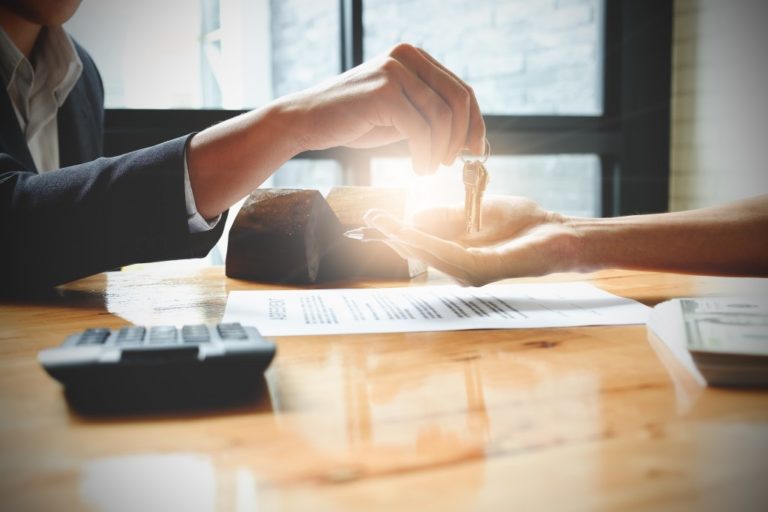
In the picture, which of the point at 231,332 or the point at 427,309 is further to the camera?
the point at 427,309

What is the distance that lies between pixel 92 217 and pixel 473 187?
539 mm

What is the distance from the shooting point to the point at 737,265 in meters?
0.97

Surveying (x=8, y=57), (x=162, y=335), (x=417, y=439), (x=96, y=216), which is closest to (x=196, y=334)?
(x=162, y=335)

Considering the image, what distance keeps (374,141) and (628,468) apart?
80cm

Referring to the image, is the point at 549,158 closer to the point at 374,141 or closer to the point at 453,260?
the point at 374,141

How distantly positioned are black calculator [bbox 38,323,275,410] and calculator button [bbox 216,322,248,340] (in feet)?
0.05

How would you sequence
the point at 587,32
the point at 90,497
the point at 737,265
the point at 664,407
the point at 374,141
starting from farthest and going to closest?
the point at 587,32
the point at 374,141
the point at 737,265
the point at 664,407
the point at 90,497

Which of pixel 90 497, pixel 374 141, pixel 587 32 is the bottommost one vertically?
pixel 90 497

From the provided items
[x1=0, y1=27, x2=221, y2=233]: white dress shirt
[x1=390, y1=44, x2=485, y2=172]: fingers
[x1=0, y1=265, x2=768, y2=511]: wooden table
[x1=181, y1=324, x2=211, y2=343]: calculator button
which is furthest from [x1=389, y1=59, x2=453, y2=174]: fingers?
[x1=0, y1=27, x2=221, y2=233]: white dress shirt

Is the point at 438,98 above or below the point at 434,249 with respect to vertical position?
Answer: above

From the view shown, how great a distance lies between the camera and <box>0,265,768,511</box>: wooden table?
321 millimetres

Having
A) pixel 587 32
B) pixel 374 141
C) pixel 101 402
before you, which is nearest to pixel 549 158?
pixel 587 32

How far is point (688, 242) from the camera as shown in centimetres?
100

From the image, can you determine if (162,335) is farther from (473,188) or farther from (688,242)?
(688,242)
